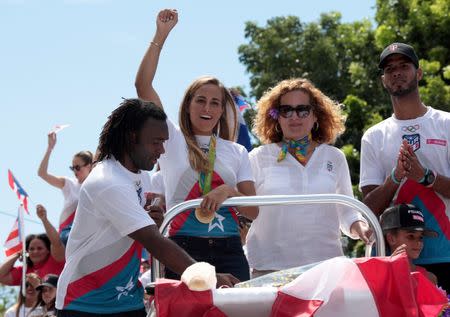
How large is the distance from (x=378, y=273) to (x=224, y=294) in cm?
60

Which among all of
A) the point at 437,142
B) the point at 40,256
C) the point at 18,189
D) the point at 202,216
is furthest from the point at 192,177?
the point at 18,189

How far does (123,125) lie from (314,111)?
5.52ft

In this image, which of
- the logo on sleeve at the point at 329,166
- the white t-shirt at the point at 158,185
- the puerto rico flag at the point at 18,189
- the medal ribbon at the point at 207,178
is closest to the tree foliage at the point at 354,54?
the puerto rico flag at the point at 18,189

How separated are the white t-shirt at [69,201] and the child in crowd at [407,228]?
5665mm

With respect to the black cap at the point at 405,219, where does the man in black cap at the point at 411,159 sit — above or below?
above

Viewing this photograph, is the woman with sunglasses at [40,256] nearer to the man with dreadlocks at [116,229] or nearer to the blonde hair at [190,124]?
the blonde hair at [190,124]

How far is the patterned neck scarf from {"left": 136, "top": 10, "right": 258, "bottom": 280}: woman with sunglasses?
27cm

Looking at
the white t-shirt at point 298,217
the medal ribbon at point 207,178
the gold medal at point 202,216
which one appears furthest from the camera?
the white t-shirt at point 298,217

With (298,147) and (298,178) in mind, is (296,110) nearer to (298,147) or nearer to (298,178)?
(298,147)

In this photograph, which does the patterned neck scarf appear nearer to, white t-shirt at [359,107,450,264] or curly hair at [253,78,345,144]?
curly hair at [253,78,345,144]

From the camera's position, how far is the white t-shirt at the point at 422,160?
5961 mm

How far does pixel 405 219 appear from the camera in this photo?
578 cm

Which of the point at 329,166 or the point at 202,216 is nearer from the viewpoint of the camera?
the point at 202,216

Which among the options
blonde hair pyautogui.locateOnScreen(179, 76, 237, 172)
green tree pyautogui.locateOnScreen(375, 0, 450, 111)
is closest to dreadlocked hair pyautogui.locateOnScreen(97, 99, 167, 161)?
blonde hair pyautogui.locateOnScreen(179, 76, 237, 172)
